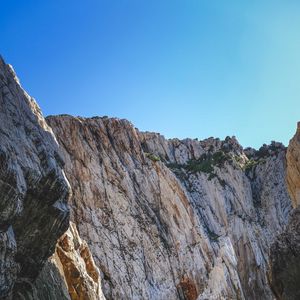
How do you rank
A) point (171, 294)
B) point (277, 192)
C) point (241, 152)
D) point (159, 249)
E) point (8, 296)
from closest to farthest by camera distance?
point (8, 296)
point (171, 294)
point (159, 249)
point (277, 192)
point (241, 152)

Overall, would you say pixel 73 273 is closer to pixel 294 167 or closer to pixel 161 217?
pixel 294 167

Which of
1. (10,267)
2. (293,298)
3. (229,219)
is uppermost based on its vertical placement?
(229,219)

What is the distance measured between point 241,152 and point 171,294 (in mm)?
51266

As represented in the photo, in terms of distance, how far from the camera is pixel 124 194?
62.7 metres

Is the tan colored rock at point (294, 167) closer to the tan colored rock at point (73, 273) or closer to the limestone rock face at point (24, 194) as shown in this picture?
the tan colored rock at point (73, 273)

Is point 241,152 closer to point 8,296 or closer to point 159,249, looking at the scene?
point 159,249

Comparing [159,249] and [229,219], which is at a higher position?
[229,219]

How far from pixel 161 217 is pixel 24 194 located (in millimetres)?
46058

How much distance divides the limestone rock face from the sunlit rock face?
100ft

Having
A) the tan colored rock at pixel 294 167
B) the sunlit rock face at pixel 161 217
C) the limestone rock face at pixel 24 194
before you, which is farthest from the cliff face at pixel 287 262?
the sunlit rock face at pixel 161 217

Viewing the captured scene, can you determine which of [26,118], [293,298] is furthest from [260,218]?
[26,118]

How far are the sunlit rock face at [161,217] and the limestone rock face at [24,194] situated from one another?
1201 inches

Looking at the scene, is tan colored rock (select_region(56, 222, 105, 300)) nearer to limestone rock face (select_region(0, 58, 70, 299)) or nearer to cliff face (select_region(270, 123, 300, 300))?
Answer: limestone rock face (select_region(0, 58, 70, 299))

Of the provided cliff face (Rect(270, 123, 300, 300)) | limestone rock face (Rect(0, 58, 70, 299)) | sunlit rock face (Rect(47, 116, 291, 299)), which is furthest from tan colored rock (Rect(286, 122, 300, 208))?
limestone rock face (Rect(0, 58, 70, 299))
